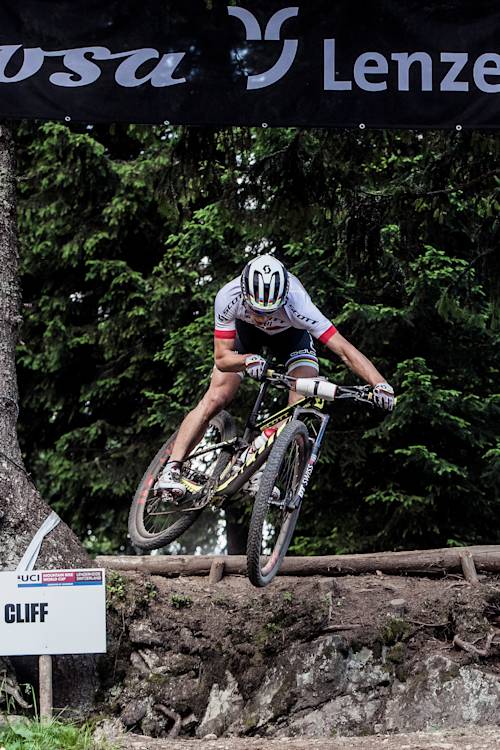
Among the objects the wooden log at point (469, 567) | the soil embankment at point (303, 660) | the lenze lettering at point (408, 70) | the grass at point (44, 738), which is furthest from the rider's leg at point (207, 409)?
the wooden log at point (469, 567)

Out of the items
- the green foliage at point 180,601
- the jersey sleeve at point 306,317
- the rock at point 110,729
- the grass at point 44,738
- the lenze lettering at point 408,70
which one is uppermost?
the lenze lettering at point 408,70

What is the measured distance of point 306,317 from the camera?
7289mm

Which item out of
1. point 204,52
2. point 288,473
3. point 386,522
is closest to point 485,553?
point 288,473

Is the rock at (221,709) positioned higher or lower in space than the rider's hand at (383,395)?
lower

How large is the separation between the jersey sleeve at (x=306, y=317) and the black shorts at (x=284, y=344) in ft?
0.91

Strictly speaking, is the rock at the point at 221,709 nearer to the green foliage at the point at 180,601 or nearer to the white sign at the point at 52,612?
the green foliage at the point at 180,601

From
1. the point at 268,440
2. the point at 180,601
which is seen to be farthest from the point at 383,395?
the point at 180,601

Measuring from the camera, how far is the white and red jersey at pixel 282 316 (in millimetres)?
7281

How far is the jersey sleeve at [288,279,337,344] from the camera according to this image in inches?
286

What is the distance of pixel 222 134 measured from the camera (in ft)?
31.9

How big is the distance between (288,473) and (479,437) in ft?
18.0

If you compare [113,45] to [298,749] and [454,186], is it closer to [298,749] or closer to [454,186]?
[454,186]

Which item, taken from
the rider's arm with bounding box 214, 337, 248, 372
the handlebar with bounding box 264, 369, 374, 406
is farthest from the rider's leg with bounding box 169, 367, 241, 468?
the handlebar with bounding box 264, 369, 374, 406

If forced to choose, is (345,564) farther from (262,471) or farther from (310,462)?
(262,471)
